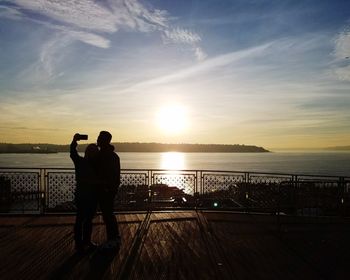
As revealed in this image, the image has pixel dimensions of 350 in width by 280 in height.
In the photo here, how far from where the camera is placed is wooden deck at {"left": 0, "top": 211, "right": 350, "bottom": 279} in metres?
5.79

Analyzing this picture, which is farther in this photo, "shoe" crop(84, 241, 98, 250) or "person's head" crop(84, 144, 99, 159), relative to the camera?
"shoe" crop(84, 241, 98, 250)

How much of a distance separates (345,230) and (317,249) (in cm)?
220

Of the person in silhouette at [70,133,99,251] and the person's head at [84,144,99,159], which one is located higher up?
the person's head at [84,144,99,159]

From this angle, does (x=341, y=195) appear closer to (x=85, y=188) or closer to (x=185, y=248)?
(x=185, y=248)

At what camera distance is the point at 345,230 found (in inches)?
356

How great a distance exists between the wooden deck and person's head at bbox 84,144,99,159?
1.82 m

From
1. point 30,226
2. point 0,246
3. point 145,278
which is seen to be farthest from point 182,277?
point 30,226

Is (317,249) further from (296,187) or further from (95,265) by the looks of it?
(95,265)

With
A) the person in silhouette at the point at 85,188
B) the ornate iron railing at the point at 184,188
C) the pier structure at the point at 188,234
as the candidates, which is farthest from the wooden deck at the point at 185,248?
the ornate iron railing at the point at 184,188

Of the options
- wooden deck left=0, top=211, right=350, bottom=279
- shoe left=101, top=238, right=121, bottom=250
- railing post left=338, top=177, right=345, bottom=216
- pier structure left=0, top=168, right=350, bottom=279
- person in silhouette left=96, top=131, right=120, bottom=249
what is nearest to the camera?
wooden deck left=0, top=211, right=350, bottom=279

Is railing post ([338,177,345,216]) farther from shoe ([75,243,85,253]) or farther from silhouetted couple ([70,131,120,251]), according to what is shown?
shoe ([75,243,85,253])

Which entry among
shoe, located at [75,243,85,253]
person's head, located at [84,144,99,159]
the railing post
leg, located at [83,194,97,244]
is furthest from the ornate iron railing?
person's head, located at [84,144,99,159]

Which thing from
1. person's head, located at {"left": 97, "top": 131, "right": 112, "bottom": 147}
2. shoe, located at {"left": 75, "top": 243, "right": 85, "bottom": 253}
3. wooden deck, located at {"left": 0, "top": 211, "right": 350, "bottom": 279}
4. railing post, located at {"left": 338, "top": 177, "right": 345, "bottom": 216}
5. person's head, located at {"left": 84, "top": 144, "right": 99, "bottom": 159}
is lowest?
wooden deck, located at {"left": 0, "top": 211, "right": 350, "bottom": 279}

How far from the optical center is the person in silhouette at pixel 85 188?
666 centimetres
